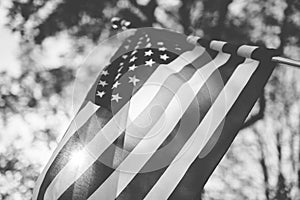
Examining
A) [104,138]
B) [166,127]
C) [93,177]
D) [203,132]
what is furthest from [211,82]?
[93,177]

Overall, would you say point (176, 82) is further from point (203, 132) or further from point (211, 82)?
point (203, 132)

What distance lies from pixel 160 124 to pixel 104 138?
643mm

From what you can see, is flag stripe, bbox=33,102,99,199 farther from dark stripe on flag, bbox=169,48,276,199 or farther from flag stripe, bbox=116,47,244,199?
dark stripe on flag, bbox=169,48,276,199

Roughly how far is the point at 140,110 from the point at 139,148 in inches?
18.8

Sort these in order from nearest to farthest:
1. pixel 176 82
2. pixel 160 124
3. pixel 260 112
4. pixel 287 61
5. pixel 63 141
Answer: pixel 287 61 < pixel 160 124 < pixel 176 82 < pixel 63 141 < pixel 260 112

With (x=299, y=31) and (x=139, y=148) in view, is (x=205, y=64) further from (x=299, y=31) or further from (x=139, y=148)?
(x=299, y=31)

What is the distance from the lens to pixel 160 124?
5.22 m

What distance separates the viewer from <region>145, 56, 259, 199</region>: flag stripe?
4.88 meters

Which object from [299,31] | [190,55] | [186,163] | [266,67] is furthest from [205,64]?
[299,31]

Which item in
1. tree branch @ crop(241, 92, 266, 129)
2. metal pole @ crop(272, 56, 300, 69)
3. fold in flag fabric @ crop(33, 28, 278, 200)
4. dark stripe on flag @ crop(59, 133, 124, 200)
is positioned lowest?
tree branch @ crop(241, 92, 266, 129)

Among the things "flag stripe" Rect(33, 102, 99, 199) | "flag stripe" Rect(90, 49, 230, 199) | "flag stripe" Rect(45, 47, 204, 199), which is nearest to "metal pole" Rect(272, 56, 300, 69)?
"flag stripe" Rect(90, 49, 230, 199)

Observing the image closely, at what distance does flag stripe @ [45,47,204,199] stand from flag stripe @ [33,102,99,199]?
108 mm

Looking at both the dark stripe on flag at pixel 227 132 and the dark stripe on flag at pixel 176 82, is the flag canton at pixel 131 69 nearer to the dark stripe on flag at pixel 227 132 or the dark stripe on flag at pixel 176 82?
the dark stripe on flag at pixel 176 82

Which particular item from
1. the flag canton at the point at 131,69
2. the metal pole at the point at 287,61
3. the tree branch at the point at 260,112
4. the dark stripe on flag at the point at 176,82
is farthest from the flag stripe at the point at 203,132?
the tree branch at the point at 260,112
